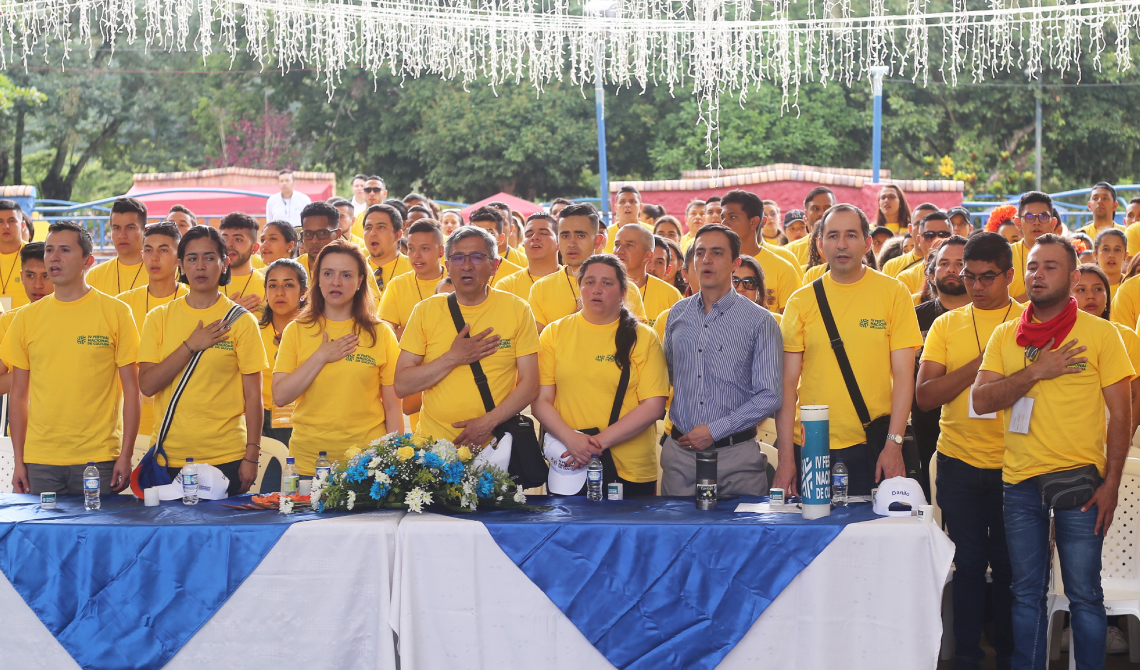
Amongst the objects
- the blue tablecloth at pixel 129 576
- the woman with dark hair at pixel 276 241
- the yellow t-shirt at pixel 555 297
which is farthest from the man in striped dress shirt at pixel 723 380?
the woman with dark hair at pixel 276 241

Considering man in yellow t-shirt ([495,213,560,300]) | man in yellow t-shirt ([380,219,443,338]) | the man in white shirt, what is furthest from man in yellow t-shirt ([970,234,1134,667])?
the man in white shirt

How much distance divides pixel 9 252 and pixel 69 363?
3.06m

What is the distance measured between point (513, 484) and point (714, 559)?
0.83 meters

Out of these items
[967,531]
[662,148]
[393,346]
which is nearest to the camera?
[967,531]

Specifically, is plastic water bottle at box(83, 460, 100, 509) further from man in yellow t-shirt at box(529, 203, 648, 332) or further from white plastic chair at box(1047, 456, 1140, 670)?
white plastic chair at box(1047, 456, 1140, 670)

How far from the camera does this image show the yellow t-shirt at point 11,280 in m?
7.17

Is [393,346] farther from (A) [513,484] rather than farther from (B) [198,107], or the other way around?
(B) [198,107]

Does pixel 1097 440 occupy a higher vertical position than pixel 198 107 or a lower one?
lower

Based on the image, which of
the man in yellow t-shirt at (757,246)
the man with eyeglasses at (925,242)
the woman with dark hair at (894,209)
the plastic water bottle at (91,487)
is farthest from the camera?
the woman with dark hair at (894,209)

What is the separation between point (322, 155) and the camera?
30.2 meters

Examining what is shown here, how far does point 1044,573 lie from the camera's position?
4117 millimetres

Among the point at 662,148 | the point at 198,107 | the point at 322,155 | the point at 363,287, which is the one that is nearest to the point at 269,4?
the point at 363,287

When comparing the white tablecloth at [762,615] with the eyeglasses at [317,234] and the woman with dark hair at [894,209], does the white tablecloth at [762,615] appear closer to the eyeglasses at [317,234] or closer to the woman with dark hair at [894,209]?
the eyeglasses at [317,234]

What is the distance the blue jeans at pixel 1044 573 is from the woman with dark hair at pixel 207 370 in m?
3.08
